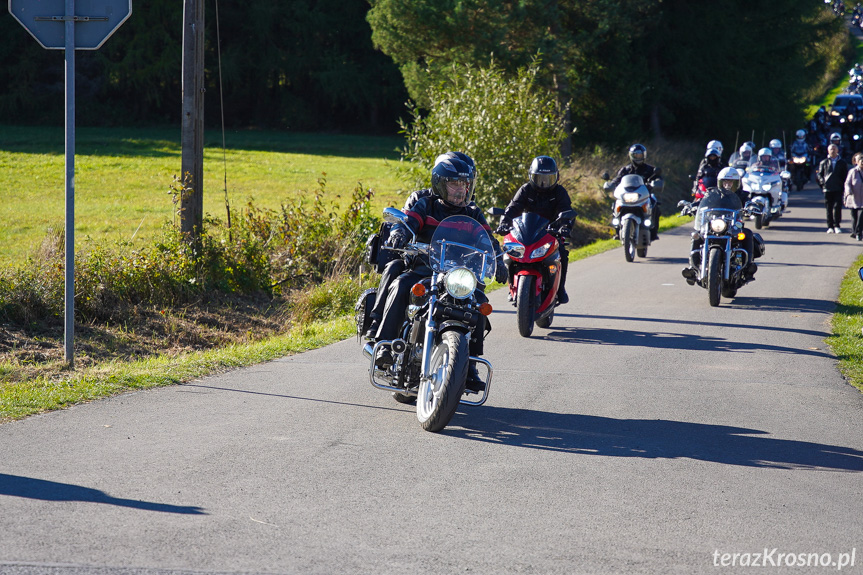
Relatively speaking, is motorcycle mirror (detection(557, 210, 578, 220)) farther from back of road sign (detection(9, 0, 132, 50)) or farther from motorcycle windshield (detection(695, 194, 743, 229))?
back of road sign (detection(9, 0, 132, 50))

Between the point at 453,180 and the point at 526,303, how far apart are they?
3149 mm

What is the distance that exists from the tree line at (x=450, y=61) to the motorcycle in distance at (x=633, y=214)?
34.1 feet

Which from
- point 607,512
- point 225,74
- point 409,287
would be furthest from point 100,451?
point 225,74

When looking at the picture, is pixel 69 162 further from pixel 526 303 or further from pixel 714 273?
pixel 714 273

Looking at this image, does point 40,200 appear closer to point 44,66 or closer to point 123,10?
point 123,10

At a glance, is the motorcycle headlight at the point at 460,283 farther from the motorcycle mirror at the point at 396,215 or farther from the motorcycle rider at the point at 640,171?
the motorcycle rider at the point at 640,171

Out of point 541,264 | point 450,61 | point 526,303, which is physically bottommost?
point 526,303

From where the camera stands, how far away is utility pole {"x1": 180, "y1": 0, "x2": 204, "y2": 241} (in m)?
10.8

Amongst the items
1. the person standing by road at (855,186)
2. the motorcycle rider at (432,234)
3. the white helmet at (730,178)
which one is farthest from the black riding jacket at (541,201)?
the person standing by road at (855,186)

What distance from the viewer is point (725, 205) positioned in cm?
1223

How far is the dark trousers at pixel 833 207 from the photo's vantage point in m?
21.0

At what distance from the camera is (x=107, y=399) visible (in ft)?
22.4

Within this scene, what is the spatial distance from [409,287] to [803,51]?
41.9m

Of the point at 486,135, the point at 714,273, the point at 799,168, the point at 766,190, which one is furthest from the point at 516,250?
the point at 799,168
